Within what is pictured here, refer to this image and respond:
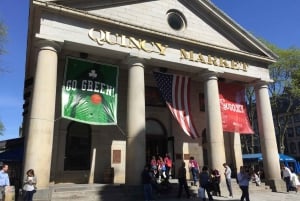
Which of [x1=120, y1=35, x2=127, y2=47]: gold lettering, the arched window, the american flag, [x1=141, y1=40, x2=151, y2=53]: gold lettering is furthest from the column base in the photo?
[x1=120, y1=35, x2=127, y2=47]: gold lettering

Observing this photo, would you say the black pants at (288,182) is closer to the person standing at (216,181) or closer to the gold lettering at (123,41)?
the person standing at (216,181)

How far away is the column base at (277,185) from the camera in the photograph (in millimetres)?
16750

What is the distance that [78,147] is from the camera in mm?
16172

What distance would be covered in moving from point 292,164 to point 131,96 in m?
25.5

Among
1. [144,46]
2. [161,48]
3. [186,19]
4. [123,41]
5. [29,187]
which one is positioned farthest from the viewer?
[186,19]

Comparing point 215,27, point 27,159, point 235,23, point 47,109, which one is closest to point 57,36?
point 47,109

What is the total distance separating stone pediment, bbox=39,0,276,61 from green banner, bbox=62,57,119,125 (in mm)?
2631

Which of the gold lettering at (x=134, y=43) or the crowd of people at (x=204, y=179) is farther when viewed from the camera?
the gold lettering at (x=134, y=43)

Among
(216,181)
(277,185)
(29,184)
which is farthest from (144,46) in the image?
(277,185)

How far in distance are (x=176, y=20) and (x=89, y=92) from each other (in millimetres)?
7153

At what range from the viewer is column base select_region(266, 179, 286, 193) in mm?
16750

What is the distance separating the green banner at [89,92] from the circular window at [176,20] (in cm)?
484

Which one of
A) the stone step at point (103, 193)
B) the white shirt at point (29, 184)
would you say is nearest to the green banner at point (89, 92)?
the stone step at point (103, 193)

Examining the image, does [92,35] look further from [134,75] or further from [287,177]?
[287,177]
